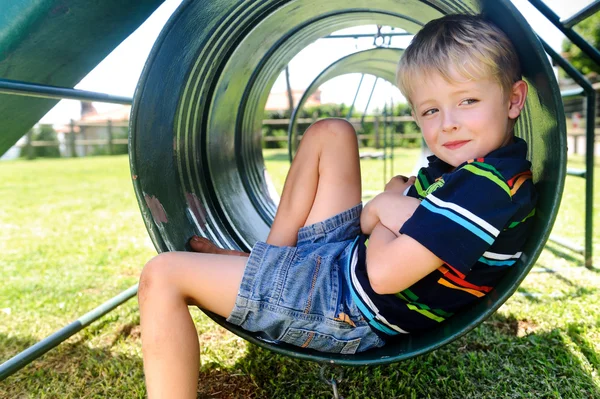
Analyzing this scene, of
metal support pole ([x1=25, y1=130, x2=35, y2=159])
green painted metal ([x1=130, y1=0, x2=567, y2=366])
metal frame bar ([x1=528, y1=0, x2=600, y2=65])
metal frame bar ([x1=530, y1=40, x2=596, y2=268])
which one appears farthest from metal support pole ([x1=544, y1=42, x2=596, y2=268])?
metal support pole ([x1=25, y1=130, x2=35, y2=159])

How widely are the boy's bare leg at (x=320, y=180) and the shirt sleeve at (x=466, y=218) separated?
615mm

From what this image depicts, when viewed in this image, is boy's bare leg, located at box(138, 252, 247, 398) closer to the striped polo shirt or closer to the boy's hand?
the striped polo shirt

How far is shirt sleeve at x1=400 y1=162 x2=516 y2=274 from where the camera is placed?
4.42ft

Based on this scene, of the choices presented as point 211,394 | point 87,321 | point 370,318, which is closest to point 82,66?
point 87,321

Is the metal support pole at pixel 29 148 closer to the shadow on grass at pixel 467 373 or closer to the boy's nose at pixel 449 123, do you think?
the shadow on grass at pixel 467 373

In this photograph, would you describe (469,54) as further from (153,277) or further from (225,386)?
(225,386)

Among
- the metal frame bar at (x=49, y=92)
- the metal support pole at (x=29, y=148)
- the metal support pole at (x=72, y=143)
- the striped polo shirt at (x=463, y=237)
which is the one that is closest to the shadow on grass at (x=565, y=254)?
the striped polo shirt at (x=463, y=237)

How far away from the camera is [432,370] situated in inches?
86.1

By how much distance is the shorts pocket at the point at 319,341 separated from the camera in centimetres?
164

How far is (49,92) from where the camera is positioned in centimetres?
203

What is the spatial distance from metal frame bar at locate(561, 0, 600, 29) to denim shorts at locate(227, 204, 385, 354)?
5.19ft

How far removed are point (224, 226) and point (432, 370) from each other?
3.80 ft

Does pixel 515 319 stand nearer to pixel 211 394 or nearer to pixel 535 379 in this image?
pixel 535 379

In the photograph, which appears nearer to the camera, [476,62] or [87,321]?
[476,62]
